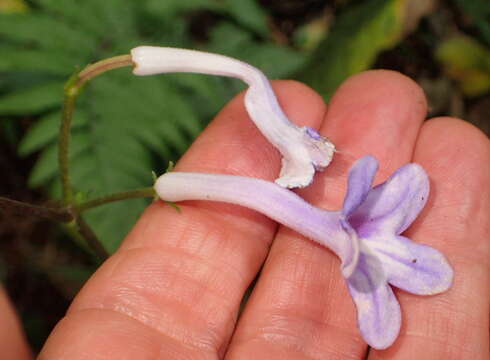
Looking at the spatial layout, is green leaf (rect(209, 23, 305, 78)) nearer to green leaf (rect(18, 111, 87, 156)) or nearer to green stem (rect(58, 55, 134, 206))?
green leaf (rect(18, 111, 87, 156))

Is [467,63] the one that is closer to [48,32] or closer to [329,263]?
[329,263]

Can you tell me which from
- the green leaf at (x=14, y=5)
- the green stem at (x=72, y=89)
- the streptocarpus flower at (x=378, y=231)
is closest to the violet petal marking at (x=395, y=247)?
the streptocarpus flower at (x=378, y=231)

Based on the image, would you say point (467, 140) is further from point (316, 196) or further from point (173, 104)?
point (173, 104)

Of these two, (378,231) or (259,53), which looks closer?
(378,231)

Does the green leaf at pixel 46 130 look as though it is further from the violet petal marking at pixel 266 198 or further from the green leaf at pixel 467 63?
the green leaf at pixel 467 63

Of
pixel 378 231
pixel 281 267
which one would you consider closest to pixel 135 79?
pixel 281 267

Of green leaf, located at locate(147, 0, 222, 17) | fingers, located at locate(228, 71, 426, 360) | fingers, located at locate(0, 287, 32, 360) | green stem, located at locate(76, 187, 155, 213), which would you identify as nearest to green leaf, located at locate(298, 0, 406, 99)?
green leaf, located at locate(147, 0, 222, 17)

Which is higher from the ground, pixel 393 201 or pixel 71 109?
pixel 71 109

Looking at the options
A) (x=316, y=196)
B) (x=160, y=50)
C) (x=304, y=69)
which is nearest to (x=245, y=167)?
(x=316, y=196)
